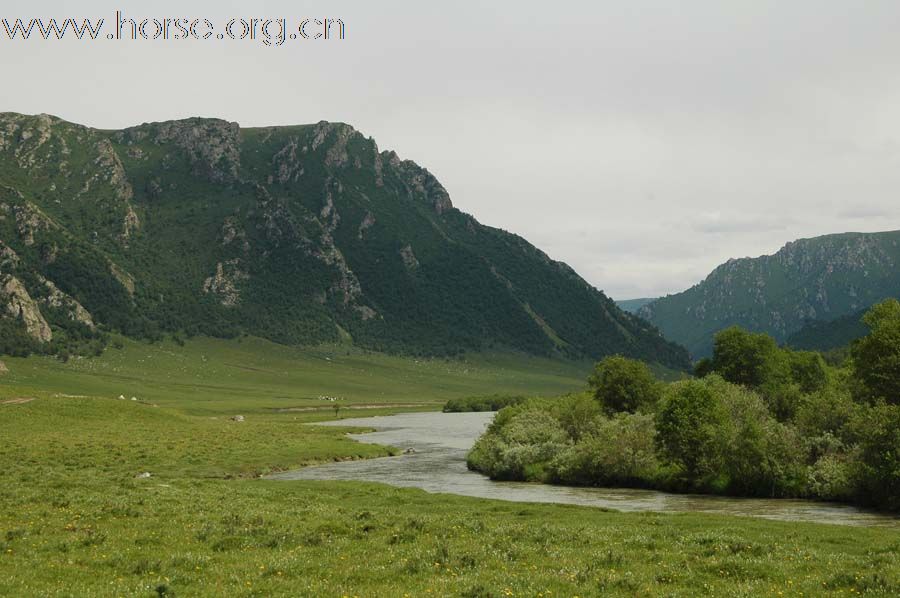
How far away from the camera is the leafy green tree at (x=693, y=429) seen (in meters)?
69.3

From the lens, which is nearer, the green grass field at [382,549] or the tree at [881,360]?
the green grass field at [382,549]

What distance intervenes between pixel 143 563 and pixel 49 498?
21.6 metres

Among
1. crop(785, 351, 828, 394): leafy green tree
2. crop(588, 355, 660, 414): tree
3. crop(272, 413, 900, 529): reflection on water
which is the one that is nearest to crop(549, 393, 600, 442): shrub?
crop(588, 355, 660, 414): tree

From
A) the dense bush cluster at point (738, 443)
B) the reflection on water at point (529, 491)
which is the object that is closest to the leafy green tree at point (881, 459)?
the dense bush cluster at point (738, 443)

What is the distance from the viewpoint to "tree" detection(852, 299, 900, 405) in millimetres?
68312

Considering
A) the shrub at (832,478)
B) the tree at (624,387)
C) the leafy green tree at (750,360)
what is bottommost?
the shrub at (832,478)

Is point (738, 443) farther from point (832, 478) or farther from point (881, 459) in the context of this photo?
point (881, 459)

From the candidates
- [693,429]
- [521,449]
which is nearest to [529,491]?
[521,449]

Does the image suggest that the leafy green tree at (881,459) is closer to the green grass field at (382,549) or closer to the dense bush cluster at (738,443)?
the dense bush cluster at (738,443)

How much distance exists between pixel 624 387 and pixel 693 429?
38.2m

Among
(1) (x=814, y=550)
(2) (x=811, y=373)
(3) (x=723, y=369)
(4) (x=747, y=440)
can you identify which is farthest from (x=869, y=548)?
(2) (x=811, y=373)

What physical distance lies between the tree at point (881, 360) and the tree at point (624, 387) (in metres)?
37.7

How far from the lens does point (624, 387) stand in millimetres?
109875

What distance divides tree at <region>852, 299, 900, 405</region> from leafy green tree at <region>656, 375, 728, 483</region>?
43.2 feet
